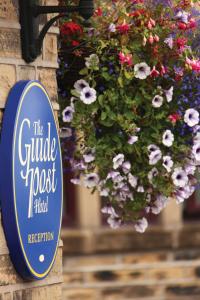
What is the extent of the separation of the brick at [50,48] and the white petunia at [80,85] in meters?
0.19

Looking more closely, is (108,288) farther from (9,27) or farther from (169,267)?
(9,27)

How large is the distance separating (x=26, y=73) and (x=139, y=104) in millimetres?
581

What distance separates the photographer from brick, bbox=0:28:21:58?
4.56m

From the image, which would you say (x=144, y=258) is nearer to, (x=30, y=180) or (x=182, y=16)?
(x=182, y=16)

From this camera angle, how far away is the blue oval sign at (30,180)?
4.44 meters

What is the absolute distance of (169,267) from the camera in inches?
444

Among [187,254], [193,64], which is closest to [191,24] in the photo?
[193,64]

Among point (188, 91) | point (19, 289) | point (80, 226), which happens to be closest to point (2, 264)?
point (19, 289)

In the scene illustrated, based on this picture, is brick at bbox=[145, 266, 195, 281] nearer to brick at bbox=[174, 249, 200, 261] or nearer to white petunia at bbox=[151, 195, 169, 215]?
brick at bbox=[174, 249, 200, 261]

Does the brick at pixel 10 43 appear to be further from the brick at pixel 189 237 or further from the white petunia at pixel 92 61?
the brick at pixel 189 237

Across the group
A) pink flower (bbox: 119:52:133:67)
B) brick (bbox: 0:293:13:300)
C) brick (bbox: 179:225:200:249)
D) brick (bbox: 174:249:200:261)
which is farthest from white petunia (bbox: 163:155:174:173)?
brick (bbox: 174:249:200:261)

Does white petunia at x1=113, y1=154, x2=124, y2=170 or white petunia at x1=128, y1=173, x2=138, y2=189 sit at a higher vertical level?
white petunia at x1=113, y1=154, x2=124, y2=170

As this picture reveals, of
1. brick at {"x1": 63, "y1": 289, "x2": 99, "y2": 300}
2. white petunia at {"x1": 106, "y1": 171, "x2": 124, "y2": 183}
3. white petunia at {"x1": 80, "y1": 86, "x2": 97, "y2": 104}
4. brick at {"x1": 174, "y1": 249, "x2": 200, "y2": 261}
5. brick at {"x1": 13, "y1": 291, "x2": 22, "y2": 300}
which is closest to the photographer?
brick at {"x1": 13, "y1": 291, "x2": 22, "y2": 300}

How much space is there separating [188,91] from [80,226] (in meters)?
5.74
